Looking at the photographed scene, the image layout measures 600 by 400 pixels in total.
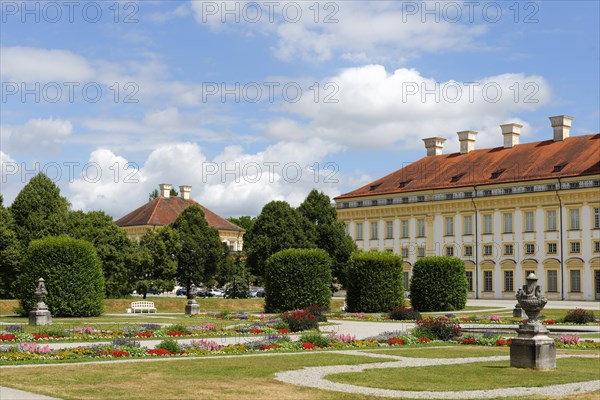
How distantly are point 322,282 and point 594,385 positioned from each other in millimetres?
31252

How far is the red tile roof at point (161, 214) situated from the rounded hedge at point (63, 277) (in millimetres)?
60536

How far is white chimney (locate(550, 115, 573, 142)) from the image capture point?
75.2 meters

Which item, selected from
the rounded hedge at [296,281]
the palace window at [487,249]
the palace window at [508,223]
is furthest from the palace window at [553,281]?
the rounded hedge at [296,281]

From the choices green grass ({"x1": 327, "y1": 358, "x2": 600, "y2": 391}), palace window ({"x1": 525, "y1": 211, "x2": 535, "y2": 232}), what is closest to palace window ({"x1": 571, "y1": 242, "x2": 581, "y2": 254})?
palace window ({"x1": 525, "y1": 211, "x2": 535, "y2": 232})

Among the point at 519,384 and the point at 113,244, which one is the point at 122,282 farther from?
the point at 519,384

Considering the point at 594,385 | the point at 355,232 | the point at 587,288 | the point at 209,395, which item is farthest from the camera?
the point at 355,232

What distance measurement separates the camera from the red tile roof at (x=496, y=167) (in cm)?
7119

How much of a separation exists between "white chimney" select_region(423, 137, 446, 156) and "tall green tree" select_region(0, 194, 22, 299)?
1698 inches

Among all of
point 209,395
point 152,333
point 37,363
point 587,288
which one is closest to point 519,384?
point 209,395

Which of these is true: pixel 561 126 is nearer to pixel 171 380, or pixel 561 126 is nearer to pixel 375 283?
pixel 375 283

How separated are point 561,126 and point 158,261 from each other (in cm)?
3519

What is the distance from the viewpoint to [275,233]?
7438cm

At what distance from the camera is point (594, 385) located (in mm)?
15383

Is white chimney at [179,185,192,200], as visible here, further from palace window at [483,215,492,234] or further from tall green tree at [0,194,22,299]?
tall green tree at [0,194,22,299]
